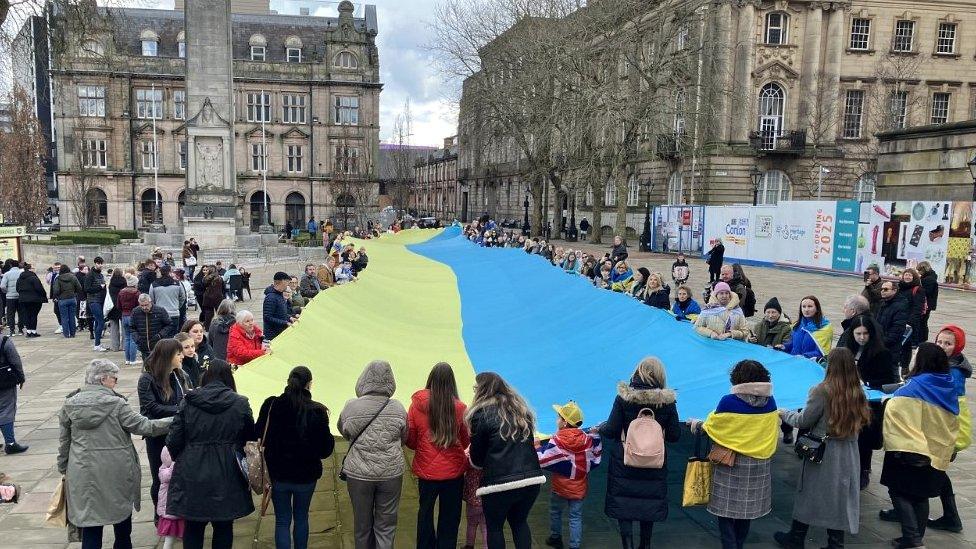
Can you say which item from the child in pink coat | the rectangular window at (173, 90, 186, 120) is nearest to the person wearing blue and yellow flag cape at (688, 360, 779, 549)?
the child in pink coat

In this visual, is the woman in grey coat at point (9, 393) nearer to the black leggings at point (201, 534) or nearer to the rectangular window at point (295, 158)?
the black leggings at point (201, 534)

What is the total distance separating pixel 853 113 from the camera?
4500 centimetres

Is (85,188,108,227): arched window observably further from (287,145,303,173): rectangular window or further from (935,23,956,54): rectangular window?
(935,23,956,54): rectangular window

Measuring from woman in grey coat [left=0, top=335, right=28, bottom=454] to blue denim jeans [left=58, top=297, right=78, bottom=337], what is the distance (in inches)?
307

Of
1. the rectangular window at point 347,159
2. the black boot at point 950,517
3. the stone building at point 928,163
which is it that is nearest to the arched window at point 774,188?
the stone building at point 928,163

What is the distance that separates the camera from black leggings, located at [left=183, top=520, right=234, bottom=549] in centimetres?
540

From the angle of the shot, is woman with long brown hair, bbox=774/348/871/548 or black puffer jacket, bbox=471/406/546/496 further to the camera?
→ woman with long brown hair, bbox=774/348/871/548

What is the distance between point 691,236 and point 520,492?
32596 mm

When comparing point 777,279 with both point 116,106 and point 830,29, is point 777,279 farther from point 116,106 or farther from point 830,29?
point 116,106

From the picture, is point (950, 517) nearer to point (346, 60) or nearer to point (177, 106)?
point (346, 60)

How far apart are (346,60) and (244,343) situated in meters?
55.5

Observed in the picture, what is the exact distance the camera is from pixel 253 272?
95.6 ft

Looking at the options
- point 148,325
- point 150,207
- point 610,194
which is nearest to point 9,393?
point 148,325

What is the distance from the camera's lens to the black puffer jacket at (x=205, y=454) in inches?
205
